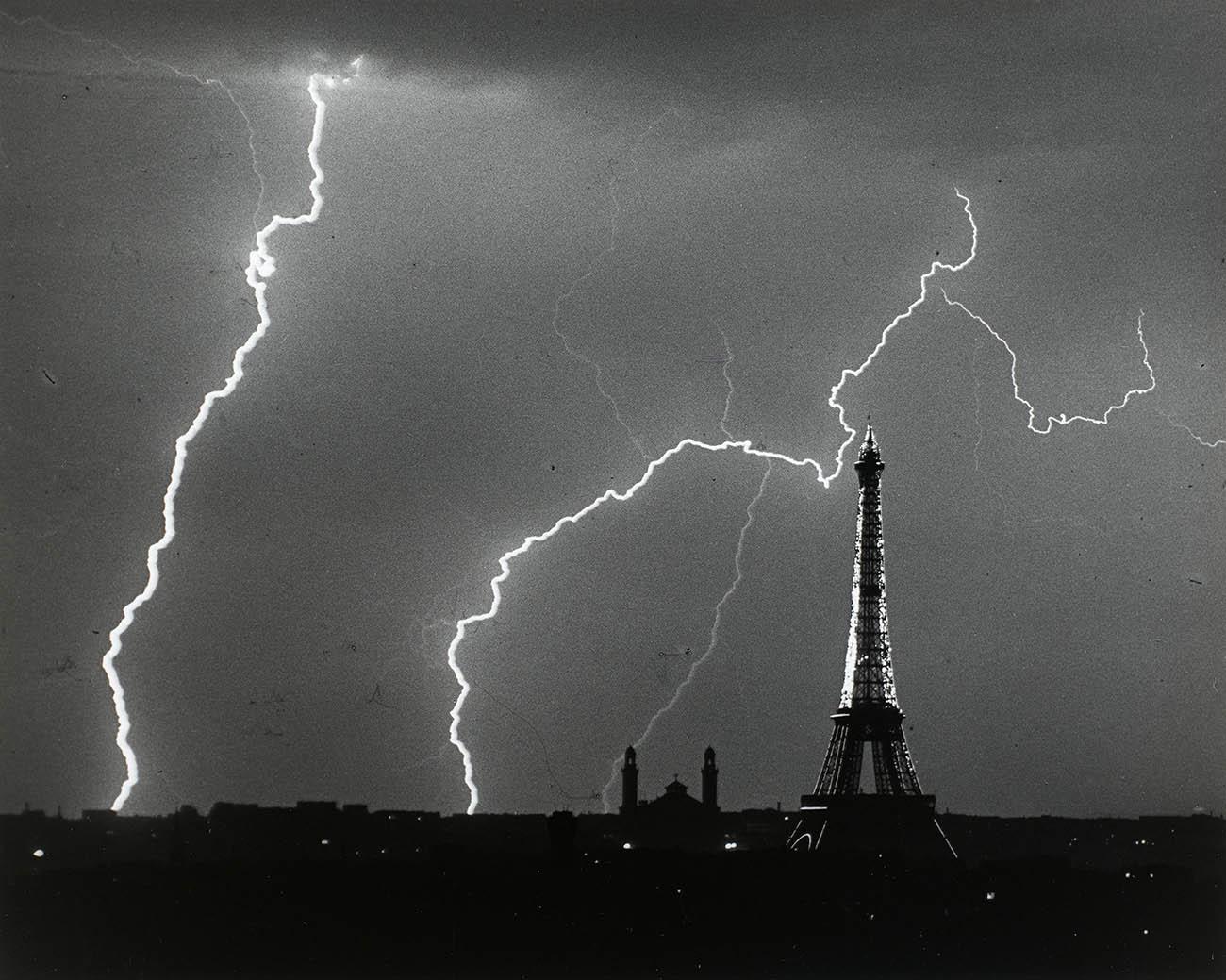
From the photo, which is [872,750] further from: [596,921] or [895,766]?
[596,921]

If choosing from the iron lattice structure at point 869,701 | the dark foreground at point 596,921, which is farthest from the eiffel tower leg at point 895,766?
the dark foreground at point 596,921

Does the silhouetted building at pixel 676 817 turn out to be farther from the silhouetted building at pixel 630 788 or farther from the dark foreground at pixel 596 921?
the dark foreground at pixel 596 921

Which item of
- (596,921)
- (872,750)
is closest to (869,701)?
(872,750)

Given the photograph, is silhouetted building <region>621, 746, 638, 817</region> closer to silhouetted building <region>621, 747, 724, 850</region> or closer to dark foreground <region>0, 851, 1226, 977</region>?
silhouetted building <region>621, 747, 724, 850</region>

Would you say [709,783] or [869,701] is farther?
[709,783]

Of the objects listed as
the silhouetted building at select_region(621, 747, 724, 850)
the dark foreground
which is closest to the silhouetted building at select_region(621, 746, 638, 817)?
the silhouetted building at select_region(621, 747, 724, 850)

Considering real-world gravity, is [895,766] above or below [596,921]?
above
